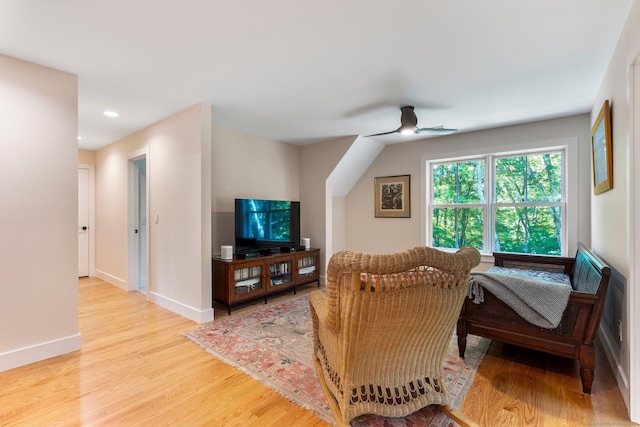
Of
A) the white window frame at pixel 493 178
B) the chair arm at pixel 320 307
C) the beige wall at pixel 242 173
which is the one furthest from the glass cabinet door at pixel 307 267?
the chair arm at pixel 320 307

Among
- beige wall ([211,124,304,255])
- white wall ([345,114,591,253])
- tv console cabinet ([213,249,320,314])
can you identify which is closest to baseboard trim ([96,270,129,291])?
beige wall ([211,124,304,255])

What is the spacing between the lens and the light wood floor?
1.67 m

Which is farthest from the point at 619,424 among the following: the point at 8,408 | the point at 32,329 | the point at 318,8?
the point at 32,329

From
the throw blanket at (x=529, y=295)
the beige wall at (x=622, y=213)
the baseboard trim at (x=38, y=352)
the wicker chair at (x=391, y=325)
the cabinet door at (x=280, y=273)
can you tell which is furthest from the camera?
the cabinet door at (x=280, y=273)

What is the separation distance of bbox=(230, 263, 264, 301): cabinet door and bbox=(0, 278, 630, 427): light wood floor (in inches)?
33.3

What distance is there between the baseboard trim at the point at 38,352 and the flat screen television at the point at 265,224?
1.73 metres

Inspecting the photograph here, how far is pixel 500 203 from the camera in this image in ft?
13.4

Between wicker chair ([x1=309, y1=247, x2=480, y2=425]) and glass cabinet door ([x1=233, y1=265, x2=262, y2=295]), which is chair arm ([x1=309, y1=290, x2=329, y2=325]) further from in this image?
glass cabinet door ([x1=233, y1=265, x2=262, y2=295])

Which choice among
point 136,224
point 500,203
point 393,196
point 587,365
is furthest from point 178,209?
point 500,203

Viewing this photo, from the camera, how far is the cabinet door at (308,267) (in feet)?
14.0

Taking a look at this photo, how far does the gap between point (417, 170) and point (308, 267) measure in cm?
224

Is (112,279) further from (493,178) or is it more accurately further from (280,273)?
(493,178)

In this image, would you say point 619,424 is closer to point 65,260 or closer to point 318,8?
point 318,8

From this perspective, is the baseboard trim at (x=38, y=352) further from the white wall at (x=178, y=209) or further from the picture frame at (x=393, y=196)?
the picture frame at (x=393, y=196)
